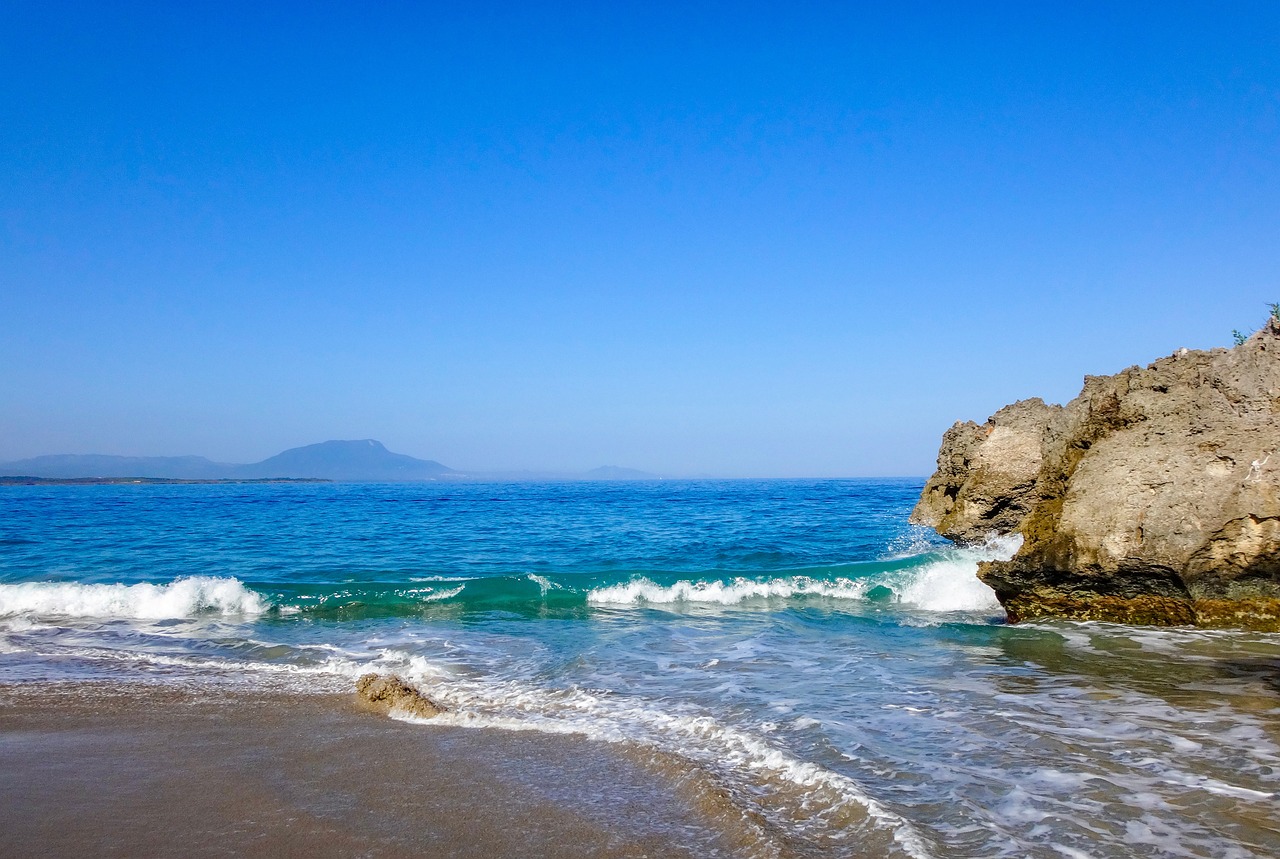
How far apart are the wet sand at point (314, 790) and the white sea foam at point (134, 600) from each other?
7.28 meters

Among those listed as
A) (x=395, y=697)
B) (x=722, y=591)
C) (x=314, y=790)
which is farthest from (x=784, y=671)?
(x=722, y=591)

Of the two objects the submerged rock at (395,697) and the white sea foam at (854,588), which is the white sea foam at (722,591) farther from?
the submerged rock at (395,697)

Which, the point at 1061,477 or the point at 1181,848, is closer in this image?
the point at 1181,848

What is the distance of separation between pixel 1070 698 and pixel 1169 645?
2.77 metres

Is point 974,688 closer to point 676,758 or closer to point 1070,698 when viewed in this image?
point 1070,698

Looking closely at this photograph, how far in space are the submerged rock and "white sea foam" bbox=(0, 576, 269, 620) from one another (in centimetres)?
764

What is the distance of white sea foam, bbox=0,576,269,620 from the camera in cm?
1381

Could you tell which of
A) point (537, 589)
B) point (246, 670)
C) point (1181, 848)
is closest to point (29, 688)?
point (246, 670)

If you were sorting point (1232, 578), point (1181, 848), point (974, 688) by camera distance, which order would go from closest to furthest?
1. point (1181, 848)
2. point (974, 688)
3. point (1232, 578)

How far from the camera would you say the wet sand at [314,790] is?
14.2 feet

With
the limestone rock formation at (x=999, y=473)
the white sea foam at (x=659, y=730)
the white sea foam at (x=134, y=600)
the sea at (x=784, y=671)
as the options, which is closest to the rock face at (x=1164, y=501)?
the sea at (x=784, y=671)

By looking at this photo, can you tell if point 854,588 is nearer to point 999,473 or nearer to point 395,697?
point 999,473

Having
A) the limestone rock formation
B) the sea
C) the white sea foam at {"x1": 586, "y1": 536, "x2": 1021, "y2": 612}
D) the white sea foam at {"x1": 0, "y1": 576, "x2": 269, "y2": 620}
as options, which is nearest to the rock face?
the sea

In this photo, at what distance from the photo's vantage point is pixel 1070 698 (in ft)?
23.6
